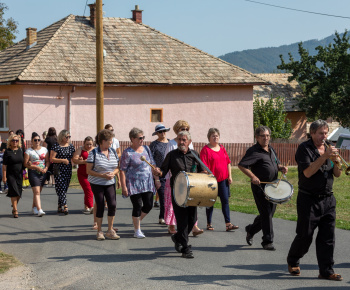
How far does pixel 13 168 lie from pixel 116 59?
60.6 ft

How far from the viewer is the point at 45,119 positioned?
30250 mm

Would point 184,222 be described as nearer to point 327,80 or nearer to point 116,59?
point 116,59

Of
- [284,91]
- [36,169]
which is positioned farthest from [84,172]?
[284,91]

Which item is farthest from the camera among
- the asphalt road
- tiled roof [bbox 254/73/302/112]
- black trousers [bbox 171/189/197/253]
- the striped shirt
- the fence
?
tiled roof [bbox 254/73/302/112]

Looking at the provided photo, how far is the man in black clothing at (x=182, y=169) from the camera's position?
9.68 m

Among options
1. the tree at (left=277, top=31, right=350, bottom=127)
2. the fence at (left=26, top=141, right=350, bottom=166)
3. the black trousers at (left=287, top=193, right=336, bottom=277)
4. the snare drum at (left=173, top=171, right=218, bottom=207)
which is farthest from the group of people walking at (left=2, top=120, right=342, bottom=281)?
the tree at (left=277, top=31, right=350, bottom=127)

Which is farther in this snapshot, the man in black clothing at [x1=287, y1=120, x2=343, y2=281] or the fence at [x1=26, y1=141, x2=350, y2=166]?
the fence at [x1=26, y1=141, x2=350, y2=166]

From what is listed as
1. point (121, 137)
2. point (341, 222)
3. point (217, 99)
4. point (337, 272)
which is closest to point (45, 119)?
point (121, 137)

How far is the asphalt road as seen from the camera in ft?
26.4

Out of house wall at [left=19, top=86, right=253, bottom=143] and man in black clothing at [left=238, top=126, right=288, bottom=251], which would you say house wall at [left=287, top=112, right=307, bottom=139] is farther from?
man in black clothing at [left=238, top=126, right=288, bottom=251]

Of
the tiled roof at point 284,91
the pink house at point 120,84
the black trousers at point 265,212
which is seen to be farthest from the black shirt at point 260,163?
the tiled roof at point 284,91

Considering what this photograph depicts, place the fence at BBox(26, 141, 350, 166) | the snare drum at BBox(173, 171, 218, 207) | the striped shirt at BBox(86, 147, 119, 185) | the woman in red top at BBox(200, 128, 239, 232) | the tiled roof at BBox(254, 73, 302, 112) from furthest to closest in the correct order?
1. the tiled roof at BBox(254, 73, 302, 112)
2. the fence at BBox(26, 141, 350, 166)
3. the woman in red top at BBox(200, 128, 239, 232)
4. the striped shirt at BBox(86, 147, 119, 185)
5. the snare drum at BBox(173, 171, 218, 207)

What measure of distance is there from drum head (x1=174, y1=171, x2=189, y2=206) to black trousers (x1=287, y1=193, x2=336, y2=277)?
1.74 meters

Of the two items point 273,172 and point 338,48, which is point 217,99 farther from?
point 273,172
